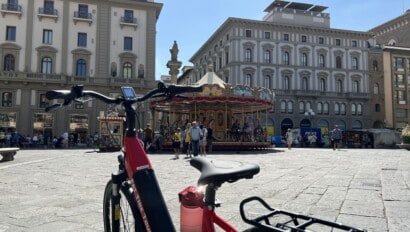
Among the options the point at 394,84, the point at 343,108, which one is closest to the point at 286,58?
the point at 343,108

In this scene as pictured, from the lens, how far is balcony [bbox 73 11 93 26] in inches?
1398

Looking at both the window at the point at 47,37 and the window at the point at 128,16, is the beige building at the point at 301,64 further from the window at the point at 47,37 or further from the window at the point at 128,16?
the window at the point at 47,37

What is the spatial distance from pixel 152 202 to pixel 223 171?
2.05 ft

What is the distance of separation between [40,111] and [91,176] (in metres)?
27.8

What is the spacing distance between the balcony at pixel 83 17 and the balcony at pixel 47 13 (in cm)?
177

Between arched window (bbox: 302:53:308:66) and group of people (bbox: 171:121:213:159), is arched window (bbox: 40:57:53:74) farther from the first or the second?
arched window (bbox: 302:53:308:66)

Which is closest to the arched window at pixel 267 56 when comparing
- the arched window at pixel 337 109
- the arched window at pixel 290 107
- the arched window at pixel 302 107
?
the arched window at pixel 290 107

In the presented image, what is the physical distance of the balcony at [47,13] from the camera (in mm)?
34656

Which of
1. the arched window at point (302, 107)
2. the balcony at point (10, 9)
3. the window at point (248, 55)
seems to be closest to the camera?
the balcony at point (10, 9)

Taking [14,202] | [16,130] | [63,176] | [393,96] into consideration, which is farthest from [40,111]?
[393,96]

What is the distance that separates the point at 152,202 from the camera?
2.51m

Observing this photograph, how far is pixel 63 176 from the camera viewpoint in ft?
29.4

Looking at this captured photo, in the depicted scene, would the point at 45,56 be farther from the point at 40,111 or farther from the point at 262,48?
the point at 262,48

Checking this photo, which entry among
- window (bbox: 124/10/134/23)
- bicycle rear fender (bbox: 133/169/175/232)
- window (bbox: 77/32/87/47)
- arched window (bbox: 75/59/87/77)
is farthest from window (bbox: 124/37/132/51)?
bicycle rear fender (bbox: 133/169/175/232)
